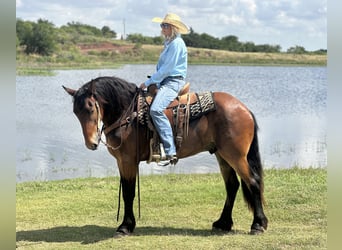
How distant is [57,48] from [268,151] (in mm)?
28683

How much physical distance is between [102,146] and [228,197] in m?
7.44

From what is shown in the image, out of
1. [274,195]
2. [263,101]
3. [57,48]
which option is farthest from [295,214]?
[57,48]

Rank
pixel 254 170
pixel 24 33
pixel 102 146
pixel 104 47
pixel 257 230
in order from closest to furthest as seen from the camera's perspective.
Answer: pixel 257 230
pixel 254 170
pixel 102 146
pixel 24 33
pixel 104 47

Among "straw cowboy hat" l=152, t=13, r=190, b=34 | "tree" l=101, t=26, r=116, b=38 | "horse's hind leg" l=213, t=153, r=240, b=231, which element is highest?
"tree" l=101, t=26, r=116, b=38

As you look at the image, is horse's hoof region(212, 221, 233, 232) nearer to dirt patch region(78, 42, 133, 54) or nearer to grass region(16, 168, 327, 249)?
grass region(16, 168, 327, 249)

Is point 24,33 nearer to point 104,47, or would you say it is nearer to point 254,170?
point 104,47

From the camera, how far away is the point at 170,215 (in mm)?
5547

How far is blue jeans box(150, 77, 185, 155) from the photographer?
4582mm

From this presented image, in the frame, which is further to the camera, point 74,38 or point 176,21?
point 74,38

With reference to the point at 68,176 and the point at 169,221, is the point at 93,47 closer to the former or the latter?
the point at 68,176

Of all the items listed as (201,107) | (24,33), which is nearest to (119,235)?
(201,107)

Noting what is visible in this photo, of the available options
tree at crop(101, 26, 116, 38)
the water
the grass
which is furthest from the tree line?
the grass

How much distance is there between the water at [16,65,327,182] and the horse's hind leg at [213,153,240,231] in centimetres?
Result: 135
